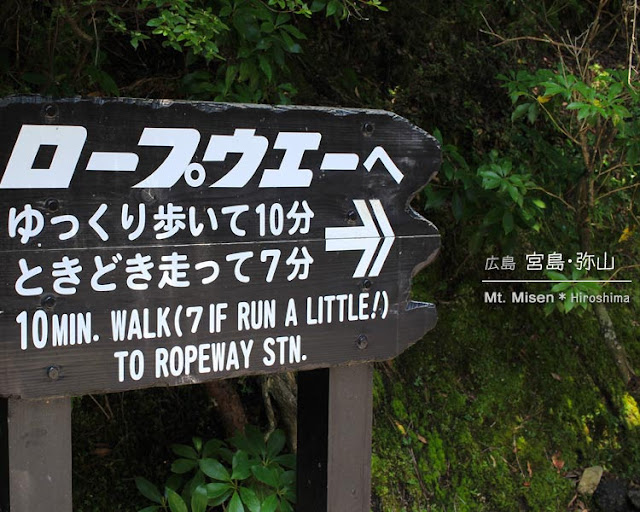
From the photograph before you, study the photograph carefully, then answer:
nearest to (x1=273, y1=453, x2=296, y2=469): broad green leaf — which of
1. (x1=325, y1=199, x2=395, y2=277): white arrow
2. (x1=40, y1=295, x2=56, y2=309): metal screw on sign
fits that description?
(x1=325, y1=199, x2=395, y2=277): white arrow

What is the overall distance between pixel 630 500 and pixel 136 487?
2690 millimetres

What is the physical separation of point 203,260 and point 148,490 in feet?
4.46

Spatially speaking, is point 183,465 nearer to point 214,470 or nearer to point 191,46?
point 214,470

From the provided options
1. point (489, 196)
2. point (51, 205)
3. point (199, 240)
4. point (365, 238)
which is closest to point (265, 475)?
point (365, 238)

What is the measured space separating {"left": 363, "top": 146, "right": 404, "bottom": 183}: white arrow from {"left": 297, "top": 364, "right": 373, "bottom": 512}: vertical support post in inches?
24.0

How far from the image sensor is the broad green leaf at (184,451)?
3420 millimetres

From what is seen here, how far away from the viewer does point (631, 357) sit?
5375 millimetres

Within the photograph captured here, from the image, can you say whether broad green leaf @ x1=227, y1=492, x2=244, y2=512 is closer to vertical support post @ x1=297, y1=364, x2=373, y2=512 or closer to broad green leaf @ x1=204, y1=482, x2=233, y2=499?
broad green leaf @ x1=204, y1=482, x2=233, y2=499

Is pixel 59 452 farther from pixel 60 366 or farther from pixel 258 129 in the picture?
pixel 258 129

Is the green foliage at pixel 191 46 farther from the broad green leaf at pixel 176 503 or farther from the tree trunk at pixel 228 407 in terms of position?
the broad green leaf at pixel 176 503

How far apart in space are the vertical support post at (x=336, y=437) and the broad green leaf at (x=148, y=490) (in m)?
0.76

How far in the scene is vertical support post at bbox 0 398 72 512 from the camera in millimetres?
2150

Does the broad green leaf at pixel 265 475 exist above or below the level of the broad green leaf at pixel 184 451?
above

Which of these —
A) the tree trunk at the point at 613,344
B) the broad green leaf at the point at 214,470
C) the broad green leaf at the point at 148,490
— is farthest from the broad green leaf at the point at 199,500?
the tree trunk at the point at 613,344
